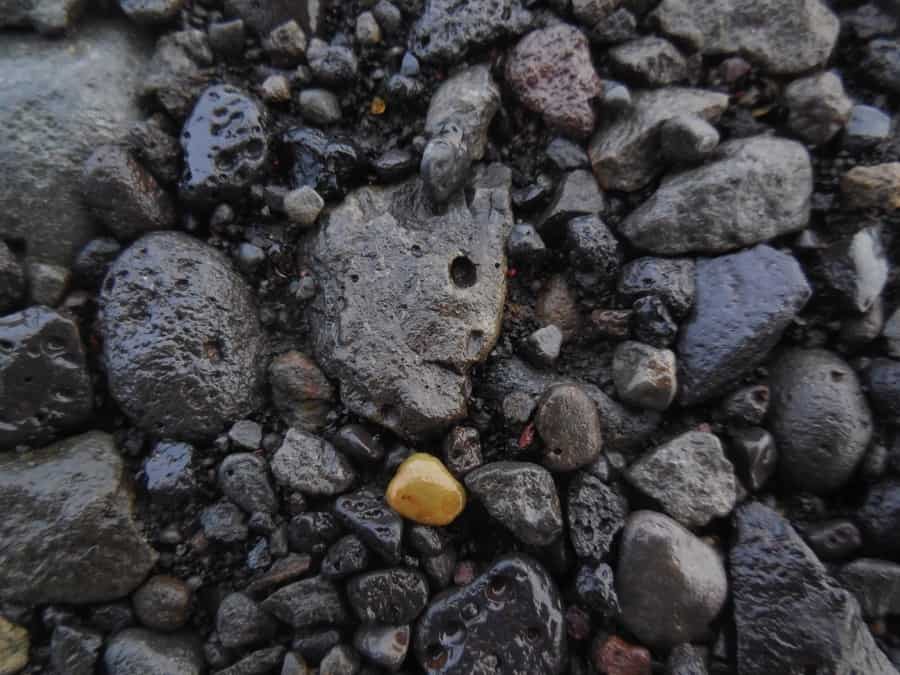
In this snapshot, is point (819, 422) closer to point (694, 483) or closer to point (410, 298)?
point (694, 483)

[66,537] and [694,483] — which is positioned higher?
[694,483]

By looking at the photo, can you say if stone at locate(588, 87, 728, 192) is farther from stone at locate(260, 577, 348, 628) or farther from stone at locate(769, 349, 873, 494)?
stone at locate(260, 577, 348, 628)

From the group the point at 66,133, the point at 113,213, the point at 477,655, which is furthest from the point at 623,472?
the point at 66,133

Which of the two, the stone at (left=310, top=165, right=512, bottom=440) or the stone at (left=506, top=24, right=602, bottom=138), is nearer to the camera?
the stone at (left=310, top=165, right=512, bottom=440)

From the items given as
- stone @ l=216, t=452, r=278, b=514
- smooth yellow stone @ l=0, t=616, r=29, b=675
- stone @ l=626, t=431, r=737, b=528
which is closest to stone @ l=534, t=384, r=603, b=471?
stone @ l=626, t=431, r=737, b=528

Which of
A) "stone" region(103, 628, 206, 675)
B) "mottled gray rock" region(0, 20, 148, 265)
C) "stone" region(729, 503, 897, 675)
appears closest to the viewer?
"stone" region(729, 503, 897, 675)

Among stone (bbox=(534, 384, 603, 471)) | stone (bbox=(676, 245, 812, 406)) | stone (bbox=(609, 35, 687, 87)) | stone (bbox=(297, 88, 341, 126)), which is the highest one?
stone (bbox=(609, 35, 687, 87))

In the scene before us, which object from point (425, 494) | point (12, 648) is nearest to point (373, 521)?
point (425, 494)
